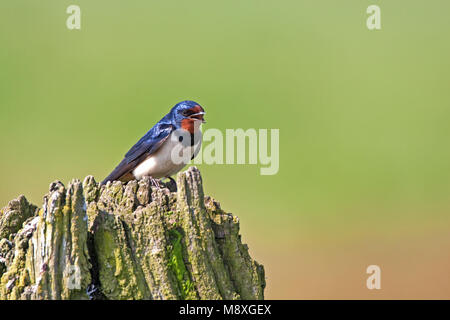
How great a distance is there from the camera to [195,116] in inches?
245

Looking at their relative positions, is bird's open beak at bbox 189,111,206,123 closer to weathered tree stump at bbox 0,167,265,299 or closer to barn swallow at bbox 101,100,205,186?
barn swallow at bbox 101,100,205,186

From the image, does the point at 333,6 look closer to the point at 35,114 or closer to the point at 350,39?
the point at 350,39

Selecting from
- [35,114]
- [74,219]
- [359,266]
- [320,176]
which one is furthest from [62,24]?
[74,219]

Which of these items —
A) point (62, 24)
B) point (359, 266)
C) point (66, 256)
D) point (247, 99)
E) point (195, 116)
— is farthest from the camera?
point (62, 24)

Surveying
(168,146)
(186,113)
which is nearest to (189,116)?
(186,113)

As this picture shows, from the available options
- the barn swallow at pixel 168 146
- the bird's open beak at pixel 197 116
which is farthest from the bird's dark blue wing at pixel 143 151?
the bird's open beak at pixel 197 116

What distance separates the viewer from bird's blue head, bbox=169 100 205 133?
245 inches

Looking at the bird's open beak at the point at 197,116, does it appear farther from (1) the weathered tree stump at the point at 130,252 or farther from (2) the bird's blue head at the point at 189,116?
(1) the weathered tree stump at the point at 130,252

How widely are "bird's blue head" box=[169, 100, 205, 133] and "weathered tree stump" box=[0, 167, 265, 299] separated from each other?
7.45ft

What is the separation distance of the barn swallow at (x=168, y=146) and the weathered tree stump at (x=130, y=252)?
2244mm

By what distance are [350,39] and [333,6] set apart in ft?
3.12

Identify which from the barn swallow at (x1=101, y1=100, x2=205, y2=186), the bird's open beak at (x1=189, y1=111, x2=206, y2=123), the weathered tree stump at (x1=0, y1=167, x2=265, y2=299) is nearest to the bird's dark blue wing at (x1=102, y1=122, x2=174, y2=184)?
the barn swallow at (x1=101, y1=100, x2=205, y2=186)

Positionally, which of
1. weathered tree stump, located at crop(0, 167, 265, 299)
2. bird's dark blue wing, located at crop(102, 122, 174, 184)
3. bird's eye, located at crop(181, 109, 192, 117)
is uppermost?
bird's eye, located at crop(181, 109, 192, 117)

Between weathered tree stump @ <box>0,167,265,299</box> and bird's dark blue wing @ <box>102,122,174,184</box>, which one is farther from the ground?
bird's dark blue wing @ <box>102,122,174,184</box>
